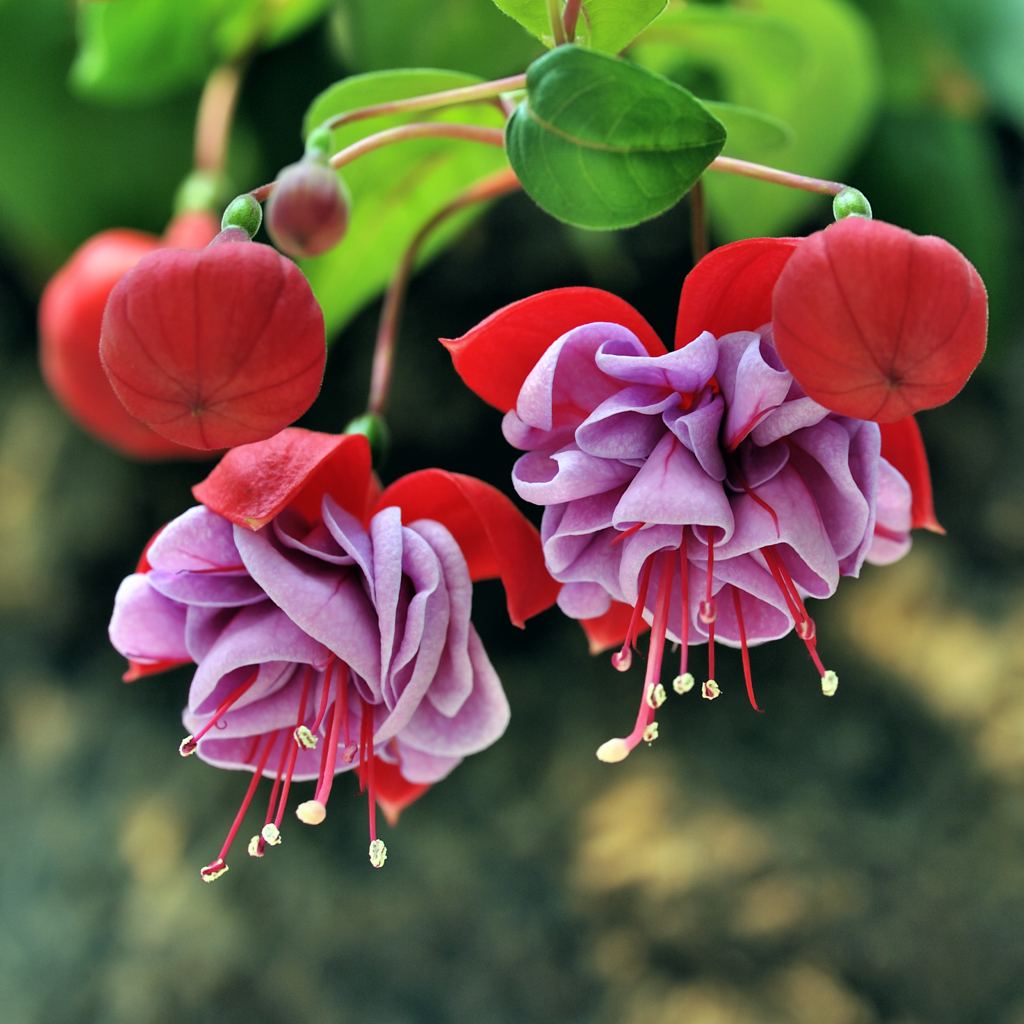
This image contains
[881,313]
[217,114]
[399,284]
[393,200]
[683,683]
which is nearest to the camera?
[881,313]

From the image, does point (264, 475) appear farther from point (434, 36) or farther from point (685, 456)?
point (434, 36)

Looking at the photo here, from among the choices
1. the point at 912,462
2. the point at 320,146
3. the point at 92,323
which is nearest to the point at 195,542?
the point at 320,146

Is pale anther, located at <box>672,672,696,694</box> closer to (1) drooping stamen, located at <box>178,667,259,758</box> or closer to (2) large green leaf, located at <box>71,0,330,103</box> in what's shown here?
(1) drooping stamen, located at <box>178,667,259,758</box>

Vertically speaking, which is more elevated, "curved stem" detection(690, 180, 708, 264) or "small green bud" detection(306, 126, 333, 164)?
"small green bud" detection(306, 126, 333, 164)

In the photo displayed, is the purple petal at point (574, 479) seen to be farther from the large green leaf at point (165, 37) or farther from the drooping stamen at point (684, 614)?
the large green leaf at point (165, 37)

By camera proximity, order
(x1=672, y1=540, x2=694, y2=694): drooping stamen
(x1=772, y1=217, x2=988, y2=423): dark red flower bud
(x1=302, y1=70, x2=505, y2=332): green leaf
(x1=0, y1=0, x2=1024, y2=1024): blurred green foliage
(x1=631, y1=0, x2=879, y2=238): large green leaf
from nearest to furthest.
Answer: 1. (x1=772, y1=217, x2=988, y2=423): dark red flower bud
2. (x1=672, y1=540, x2=694, y2=694): drooping stamen
3. (x1=302, y1=70, x2=505, y2=332): green leaf
4. (x1=631, y1=0, x2=879, y2=238): large green leaf
5. (x1=0, y1=0, x2=1024, y2=1024): blurred green foliage

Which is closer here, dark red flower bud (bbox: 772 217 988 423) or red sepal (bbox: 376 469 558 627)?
dark red flower bud (bbox: 772 217 988 423)

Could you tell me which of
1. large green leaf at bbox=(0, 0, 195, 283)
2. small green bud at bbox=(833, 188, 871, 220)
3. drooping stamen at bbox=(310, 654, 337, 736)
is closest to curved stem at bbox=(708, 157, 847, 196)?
small green bud at bbox=(833, 188, 871, 220)
